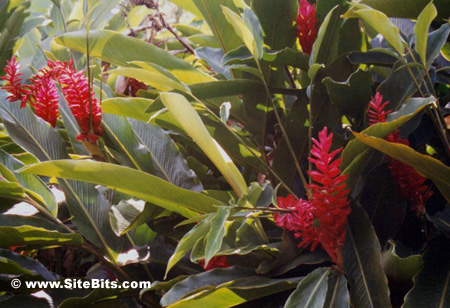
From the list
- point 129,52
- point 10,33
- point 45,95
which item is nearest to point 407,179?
point 129,52

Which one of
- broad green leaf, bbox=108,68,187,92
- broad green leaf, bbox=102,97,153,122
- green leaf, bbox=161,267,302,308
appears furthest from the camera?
broad green leaf, bbox=102,97,153,122

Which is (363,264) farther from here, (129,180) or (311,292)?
(129,180)

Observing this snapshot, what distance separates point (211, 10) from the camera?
3.77ft

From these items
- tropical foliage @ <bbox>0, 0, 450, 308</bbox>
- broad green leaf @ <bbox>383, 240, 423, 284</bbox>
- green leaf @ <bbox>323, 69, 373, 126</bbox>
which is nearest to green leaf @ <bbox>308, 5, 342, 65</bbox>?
tropical foliage @ <bbox>0, 0, 450, 308</bbox>

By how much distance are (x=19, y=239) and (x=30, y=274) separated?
84mm

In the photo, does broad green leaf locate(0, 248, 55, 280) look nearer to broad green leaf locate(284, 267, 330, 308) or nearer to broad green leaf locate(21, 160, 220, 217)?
broad green leaf locate(21, 160, 220, 217)

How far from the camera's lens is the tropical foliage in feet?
2.71

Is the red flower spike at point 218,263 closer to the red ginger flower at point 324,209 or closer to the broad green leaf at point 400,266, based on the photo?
the red ginger flower at point 324,209

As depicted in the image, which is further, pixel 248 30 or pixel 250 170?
pixel 250 170

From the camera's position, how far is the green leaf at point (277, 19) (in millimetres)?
1099

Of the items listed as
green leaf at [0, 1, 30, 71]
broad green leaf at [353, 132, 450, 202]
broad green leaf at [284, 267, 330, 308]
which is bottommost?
broad green leaf at [284, 267, 330, 308]

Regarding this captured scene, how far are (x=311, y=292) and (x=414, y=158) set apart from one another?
27cm

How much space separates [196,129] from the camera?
843 mm

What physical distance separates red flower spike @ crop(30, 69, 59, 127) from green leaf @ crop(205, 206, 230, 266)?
21.1 inches
